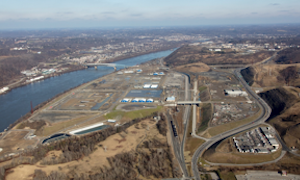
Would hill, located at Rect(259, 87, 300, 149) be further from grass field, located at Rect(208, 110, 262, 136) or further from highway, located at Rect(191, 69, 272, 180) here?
grass field, located at Rect(208, 110, 262, 136)

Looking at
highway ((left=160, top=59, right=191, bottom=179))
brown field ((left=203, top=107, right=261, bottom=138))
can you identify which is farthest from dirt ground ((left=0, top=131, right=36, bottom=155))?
brown field ((left=203, top=107, right=261, bottom=138))

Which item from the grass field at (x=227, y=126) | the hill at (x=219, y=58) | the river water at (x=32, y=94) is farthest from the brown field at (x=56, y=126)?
the hill at (x=219, y=58)

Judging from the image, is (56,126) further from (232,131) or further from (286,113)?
(286,113)

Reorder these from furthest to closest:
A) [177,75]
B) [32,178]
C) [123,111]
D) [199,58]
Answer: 1. [199,58]
2. [177,75]
3. [123,111]
4. [32,178]

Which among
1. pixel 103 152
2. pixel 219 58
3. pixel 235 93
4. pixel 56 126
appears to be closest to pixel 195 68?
pixel 219 58

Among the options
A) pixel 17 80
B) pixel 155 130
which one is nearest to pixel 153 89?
pixel 155 130

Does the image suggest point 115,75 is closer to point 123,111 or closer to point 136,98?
point 136,98

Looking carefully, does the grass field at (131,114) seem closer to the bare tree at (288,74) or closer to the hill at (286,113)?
the hill at (286,113)
